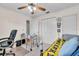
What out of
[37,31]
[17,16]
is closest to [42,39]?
[37,31]

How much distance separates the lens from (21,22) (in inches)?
50.1

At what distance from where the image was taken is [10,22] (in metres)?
1.21

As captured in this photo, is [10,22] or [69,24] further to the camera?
Answer: [69,24]

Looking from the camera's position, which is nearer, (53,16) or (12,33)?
(12,33)

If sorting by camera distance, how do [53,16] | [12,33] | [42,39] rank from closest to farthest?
[12,33]
[53,16]
[42,39]

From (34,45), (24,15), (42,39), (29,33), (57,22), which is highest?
(24,15)

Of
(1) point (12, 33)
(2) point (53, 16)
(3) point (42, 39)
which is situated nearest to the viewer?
(1) point (12, 33)

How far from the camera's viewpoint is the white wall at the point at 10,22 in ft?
3.72

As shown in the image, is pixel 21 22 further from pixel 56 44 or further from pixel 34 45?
pixel 56 44

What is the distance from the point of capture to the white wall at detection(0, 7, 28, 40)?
3.72ft

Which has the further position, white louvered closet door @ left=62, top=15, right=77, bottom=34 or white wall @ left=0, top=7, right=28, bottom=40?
white louvered closet door @ left=62, top=15, right=77, bottom=34

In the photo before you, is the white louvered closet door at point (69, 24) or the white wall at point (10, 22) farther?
the white louvered closet door at point (69, 24)

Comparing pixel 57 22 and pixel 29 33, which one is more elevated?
pixel 57 22

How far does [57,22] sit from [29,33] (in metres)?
0.45
